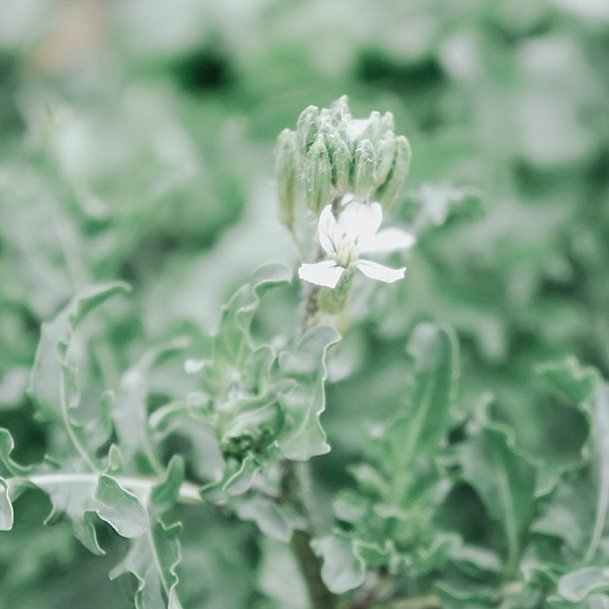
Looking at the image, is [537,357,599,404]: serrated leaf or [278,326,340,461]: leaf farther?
[537,357,599,404]: serrated leaf

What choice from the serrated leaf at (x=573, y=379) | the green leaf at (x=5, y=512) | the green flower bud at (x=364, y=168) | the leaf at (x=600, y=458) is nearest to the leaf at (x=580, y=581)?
the leaf at (x=600, y=458)

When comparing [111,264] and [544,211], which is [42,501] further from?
[544,211]

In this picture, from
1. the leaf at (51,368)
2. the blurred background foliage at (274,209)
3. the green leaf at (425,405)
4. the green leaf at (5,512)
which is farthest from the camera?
the blurred background foliage at (274,209)

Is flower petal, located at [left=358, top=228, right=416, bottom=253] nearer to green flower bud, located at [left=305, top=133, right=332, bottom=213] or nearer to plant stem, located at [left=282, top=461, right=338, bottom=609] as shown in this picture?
green flower bud, located at [left=305, top=133, right=332, bottom=213]

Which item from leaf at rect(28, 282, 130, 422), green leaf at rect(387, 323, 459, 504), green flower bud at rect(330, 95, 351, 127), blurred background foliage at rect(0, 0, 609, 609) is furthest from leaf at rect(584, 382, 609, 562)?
leaf at rect(28, 282, 130, 422)

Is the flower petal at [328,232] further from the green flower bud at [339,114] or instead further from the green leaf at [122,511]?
the green leaf at [122,511]

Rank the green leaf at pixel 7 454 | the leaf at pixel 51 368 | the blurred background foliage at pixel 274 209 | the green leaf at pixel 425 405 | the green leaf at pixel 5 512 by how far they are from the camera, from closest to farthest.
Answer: the green leaf at pixel 5 512
the green leaf at pixel 7 454
the leaf at pixel 51 368
the green leaf at pixel 425 405
the blurred background foliage at pixel 274 209

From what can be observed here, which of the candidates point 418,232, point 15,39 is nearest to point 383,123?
point 418,232
